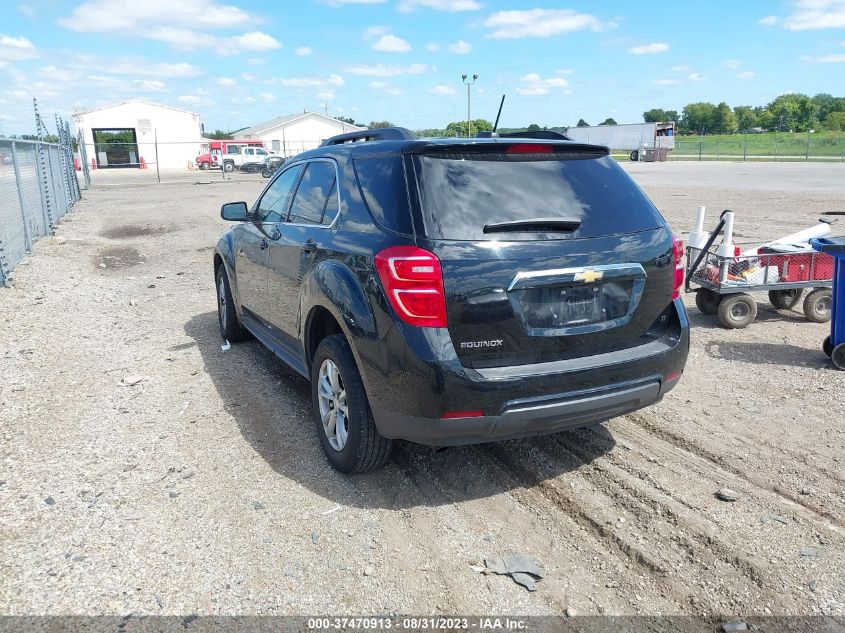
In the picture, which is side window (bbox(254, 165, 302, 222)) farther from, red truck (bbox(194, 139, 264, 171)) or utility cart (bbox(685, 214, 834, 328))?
red truck (bbox(194, 139, 264, 171))

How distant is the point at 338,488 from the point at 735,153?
65.6 meters

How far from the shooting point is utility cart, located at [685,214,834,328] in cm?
649

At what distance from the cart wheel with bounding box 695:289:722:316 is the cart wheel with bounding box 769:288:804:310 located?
2.59 ft

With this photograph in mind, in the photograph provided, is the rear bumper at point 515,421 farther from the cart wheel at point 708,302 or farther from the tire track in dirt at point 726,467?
the cart wheel at point 708,302

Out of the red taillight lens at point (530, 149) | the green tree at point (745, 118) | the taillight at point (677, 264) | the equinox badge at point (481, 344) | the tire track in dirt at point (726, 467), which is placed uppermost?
the green tree at point (745, 118)

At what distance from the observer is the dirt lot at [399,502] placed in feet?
9.29

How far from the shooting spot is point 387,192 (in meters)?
3.38

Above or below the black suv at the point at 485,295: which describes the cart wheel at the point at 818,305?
below

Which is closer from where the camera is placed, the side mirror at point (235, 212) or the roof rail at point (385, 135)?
the roof rail at point (385, 135)

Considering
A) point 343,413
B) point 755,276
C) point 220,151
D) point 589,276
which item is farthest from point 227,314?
point 220,151

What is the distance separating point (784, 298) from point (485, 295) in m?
5.66

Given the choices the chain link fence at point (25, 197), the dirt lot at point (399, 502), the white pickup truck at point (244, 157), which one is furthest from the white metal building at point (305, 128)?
the dirt lot at point (399, 502)

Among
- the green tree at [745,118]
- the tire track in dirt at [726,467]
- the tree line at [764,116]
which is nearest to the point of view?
the tire track in dirt at [726,467]

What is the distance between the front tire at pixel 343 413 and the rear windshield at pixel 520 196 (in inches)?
37.4
